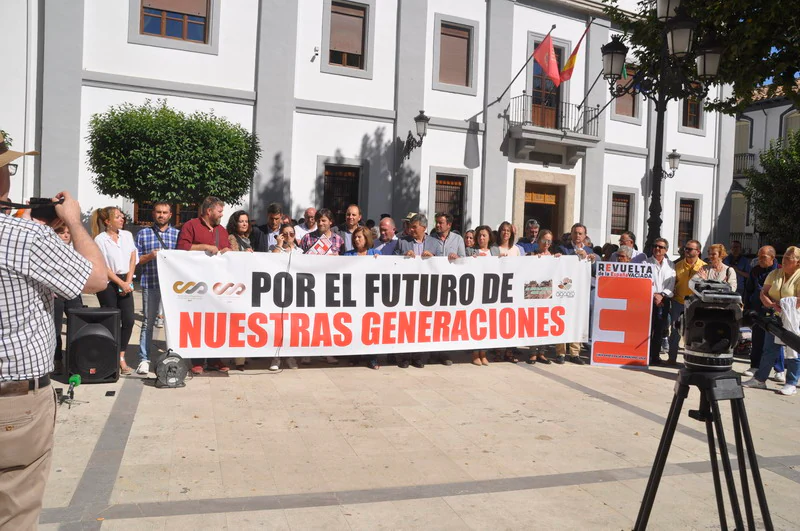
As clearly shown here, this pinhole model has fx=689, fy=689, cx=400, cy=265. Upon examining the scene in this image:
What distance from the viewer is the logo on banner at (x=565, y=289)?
385 inches

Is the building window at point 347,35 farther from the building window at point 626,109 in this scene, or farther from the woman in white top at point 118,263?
the woman in white top at point 118,263

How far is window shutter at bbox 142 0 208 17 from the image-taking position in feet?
51.3

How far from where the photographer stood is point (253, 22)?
1661cm

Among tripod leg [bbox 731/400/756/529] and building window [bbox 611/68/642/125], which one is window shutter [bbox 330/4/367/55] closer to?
building window [bbox 611/68/642/125]

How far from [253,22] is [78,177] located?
5.50m

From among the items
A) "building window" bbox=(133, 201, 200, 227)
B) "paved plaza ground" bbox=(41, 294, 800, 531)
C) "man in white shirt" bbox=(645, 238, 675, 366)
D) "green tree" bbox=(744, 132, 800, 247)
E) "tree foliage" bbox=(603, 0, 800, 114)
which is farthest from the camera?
"green tree" bbox=(744, 132, 800, 247)

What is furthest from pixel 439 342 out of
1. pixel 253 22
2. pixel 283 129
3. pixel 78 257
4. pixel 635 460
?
pixel 253 22

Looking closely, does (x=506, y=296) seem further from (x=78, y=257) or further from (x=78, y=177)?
(x=78, y=177)

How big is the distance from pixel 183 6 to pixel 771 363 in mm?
14104

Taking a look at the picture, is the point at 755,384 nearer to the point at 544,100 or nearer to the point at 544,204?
the point at 544,204

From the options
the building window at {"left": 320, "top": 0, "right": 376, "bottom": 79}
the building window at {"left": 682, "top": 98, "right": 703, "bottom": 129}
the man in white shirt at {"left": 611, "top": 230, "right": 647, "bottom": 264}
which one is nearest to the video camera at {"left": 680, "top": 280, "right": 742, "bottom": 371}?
the man in white shirt at {"left": 611, "top": 230, "right": 647, "bottom": 264}

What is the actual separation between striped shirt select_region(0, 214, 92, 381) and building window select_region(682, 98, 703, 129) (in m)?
24.5

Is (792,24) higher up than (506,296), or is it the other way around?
(792,24)

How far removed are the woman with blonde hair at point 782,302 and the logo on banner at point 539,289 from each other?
2.70m
